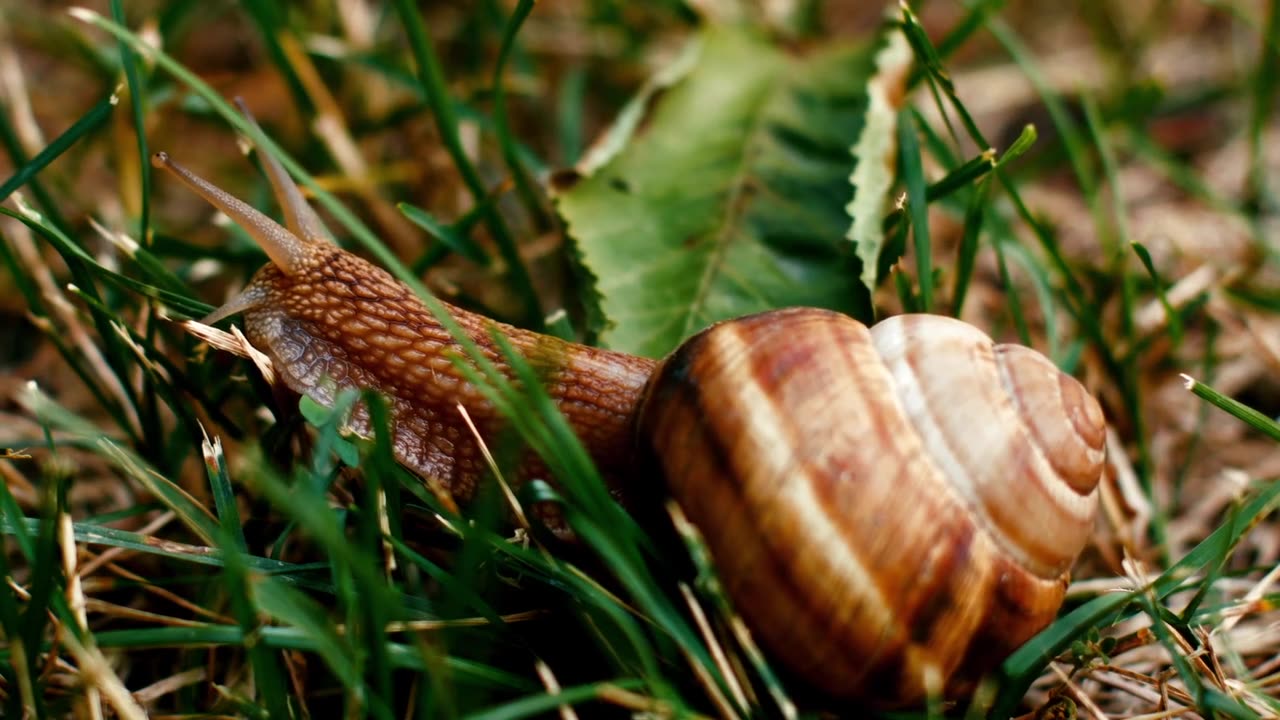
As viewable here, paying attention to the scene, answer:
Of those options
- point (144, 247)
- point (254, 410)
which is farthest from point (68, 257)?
point (254, 410)

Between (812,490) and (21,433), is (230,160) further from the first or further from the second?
(812,490)

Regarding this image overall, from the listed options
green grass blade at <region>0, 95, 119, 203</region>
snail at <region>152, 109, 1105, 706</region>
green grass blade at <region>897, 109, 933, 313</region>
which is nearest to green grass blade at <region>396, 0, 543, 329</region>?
snail at <region>152, 109, 1105, 706</region>

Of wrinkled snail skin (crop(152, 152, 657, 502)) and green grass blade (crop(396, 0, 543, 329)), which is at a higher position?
green grass blade (crop(396, 0, 543, 329))

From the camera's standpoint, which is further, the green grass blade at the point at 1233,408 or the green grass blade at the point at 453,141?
the green grass blade at the point at 453,141

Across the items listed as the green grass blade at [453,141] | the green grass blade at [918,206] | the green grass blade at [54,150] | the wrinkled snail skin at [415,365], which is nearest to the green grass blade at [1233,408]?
the green grass blade at [918,206]

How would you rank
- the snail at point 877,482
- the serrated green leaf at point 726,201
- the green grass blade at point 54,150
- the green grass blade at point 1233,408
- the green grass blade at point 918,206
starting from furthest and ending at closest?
1. the serrated green leaf at point 726,201
2. the green grass blade at point 918,206
3. the green grass blade at point 54,150
4. the green grass blade at point 1233,408
5. the snail at point 877,482

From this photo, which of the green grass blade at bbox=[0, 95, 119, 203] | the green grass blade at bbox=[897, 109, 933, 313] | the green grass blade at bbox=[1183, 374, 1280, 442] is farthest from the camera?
the green grass blade at bbox=[897, 109, 933, 313]

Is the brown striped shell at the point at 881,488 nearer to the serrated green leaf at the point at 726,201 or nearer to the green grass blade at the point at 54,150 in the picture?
the serrated green leaf at the point at 726,201

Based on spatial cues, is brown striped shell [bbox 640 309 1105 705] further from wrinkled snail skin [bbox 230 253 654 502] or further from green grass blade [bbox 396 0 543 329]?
green grass blade [bbox 396 0 543 329]

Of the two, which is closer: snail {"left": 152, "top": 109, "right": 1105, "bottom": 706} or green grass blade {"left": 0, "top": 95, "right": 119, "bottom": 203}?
snail {"left": 152, "top": 109, "right": 1105, "bottom": 706}
